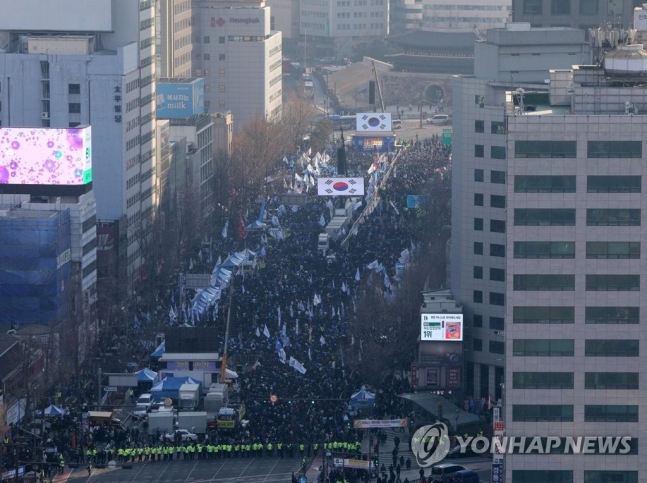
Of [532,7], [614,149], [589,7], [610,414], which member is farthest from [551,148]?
[532,7]

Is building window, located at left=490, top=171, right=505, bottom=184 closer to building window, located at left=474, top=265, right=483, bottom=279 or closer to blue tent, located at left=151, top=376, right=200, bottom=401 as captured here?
building window, located at left=474, top=265, right=483, bottom=279

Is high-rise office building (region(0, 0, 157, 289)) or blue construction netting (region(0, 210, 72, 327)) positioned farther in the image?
high-rise office building (region(0, 0, 157, 289))

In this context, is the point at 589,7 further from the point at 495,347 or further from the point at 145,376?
the point at 145,376

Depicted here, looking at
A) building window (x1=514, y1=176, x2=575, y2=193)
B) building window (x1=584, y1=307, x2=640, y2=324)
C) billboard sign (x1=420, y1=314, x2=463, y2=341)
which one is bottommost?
billboard sign (x1=420, y1=314, x2=463, y2=341)

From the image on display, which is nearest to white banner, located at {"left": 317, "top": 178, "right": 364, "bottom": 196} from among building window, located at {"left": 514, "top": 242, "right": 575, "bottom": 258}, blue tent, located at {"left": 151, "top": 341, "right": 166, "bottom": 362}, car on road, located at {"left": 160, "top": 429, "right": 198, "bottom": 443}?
blue tent, located at {"left": 151, "top": 341, "right": 166, "bottom": 362}

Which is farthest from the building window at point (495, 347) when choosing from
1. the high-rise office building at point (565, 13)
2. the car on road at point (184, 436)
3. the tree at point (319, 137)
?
the tree at point (319, 137)

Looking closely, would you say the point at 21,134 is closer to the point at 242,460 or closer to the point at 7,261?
the point at 7,261
